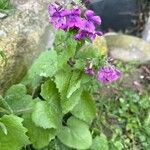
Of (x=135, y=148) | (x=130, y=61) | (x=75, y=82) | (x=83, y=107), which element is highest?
(x=75, y=82)

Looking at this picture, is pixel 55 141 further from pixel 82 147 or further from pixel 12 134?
pixel 12 134

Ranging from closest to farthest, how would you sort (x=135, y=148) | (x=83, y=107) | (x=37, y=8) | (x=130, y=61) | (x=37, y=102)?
(x=37, y=102), (x=83, y=107), (x=37, y=8), (x=135, y=148), (x=130, y=61)

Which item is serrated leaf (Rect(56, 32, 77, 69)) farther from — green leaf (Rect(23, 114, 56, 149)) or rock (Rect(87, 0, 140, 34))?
rock (Rect(87, 0, 140, 34))

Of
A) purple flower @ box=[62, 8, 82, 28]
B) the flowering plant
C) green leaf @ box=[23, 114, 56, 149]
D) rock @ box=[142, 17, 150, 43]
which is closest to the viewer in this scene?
purple flower @ box=[62, 8, 82, 28]

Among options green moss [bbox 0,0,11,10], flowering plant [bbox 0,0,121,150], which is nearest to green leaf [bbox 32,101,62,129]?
flowering plant [bbox 0,0,121,150]

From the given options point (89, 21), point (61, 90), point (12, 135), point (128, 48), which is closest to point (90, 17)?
point (89, 21)

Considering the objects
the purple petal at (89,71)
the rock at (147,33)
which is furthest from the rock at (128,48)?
the purple petal at (89,71)

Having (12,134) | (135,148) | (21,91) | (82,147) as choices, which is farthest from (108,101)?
(12,134)

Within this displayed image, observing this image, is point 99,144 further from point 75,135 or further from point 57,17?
point 57,17
